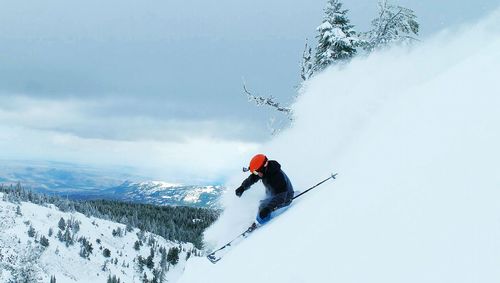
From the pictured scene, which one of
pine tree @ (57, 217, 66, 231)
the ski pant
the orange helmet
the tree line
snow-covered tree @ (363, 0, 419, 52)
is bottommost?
the ski pant

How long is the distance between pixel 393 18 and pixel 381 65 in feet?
38.6

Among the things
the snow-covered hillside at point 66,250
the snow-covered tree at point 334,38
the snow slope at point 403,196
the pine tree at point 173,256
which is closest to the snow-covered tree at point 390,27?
the snow-covered tree at point 334,38

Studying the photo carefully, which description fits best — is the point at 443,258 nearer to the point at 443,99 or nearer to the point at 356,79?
the point at 443,99

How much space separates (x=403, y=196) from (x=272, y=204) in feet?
14.6

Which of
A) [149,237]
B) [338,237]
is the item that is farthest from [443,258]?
[149,237]

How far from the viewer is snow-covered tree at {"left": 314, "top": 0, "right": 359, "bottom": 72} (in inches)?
838

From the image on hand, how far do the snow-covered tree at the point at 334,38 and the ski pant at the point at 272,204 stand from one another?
14151 millimetres

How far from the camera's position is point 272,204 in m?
8.57

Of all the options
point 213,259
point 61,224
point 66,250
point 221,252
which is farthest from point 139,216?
point 213,259

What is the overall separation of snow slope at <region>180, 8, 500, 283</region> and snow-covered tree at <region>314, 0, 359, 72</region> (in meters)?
11.0

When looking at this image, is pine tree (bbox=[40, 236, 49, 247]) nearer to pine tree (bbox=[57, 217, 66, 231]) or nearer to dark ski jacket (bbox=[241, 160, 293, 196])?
pine tree (bbox=[57, 217, 66, 231])

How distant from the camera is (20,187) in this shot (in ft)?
166

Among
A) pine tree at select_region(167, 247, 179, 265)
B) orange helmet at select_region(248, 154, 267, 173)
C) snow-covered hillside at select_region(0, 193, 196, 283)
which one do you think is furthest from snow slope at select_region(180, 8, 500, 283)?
pine tree at select_region(167, 247, 179, 265)

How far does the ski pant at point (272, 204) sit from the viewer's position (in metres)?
8.52
